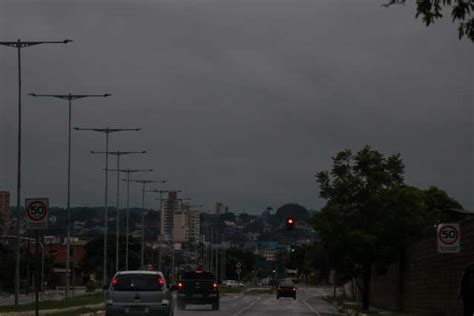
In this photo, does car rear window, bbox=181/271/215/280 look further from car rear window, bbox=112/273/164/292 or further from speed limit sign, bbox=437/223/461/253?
speed limit sign, bbox=437/223/461/253

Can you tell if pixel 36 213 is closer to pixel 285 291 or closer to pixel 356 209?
pixel 356 209

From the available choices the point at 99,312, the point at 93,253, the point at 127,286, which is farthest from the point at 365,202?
the point at 93,253

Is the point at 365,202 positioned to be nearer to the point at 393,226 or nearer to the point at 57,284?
the point at 393,226

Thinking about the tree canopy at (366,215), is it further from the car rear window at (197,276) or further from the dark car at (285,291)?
the dark car at (285,291)

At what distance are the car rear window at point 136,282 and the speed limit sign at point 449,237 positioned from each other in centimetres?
835

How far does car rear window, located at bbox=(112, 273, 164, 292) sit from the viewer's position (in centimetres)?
2944

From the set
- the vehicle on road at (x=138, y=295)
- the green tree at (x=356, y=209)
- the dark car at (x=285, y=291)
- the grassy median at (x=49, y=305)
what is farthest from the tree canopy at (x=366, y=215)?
the dark car at (x=285, y=291)

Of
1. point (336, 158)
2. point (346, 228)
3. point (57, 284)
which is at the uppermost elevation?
point (336, 158)

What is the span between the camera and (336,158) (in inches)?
2128

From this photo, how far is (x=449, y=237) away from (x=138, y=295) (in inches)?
351

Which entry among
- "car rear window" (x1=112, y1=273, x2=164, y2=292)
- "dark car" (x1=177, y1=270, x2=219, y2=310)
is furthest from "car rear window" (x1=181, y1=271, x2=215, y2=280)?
"car rear window" (x1=112, y1=273, x2=164, y2=292)

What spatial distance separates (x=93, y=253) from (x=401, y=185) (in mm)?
98354

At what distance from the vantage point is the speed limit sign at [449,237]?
86.8 ft

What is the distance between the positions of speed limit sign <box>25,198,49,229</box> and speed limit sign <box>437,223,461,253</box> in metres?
10.2
